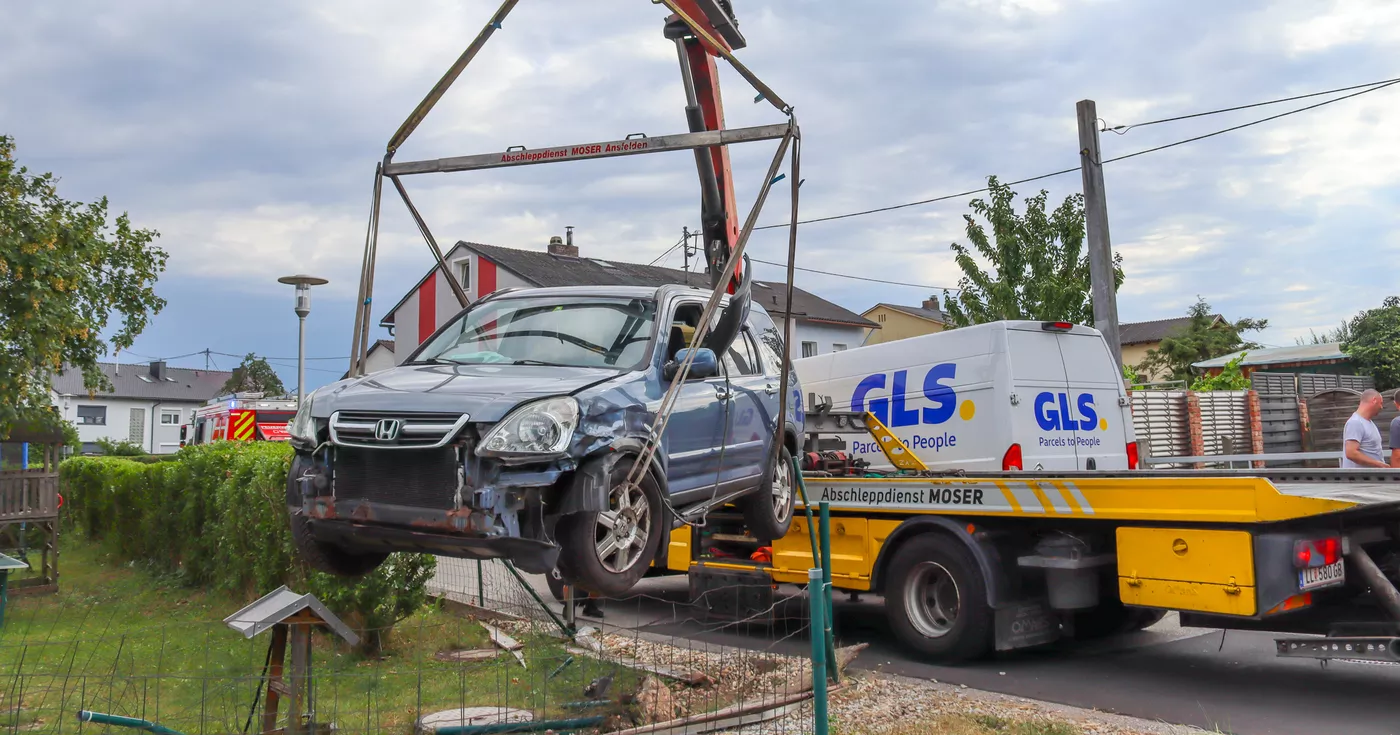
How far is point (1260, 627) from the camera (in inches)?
293

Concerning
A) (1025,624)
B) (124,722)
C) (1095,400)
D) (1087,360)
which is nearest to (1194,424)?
(1095,400)

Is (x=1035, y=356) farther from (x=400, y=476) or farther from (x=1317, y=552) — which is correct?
(x=400, y=476)

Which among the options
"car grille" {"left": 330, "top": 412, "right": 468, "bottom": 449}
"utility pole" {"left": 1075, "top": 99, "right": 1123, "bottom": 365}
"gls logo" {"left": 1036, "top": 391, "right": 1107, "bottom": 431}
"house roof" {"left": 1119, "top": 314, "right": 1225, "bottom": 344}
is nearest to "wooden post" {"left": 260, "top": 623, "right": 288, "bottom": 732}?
"car grille" {"left": 330, "top": 412, "right": 468, "bottom": 449}

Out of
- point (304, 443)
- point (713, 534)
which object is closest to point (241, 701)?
point (304, 443)

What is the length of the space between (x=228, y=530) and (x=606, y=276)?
20.6 metres

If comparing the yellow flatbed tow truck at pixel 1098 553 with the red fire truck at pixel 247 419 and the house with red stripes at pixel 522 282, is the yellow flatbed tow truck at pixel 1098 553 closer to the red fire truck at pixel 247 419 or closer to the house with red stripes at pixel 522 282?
the house with red stripes at pixel 522 282

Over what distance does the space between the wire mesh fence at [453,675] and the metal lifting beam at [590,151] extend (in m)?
2.82

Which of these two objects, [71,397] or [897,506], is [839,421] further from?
[71,397]

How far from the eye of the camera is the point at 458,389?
4.97 meters

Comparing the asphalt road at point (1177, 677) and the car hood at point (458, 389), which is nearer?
the car hood at point (458, 389)

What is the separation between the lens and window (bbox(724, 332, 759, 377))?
22.9ft

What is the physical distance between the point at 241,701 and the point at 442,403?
11.3 ft

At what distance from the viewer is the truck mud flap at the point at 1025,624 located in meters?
7.99

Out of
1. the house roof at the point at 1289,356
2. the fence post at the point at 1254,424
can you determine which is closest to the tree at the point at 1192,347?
the house roof at the point at 1289,356
